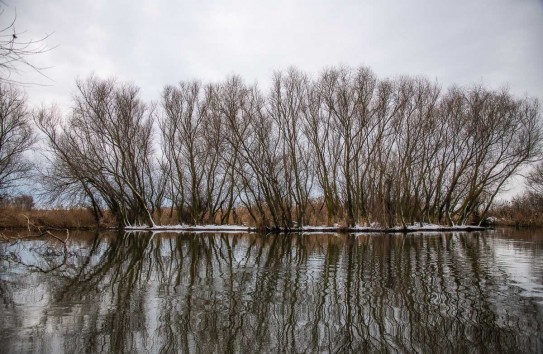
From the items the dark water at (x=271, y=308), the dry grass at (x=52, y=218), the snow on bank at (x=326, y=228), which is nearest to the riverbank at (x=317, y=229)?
the snow on bank at (x=326, y=228)

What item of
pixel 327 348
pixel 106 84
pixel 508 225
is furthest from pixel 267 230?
pixel 508 225

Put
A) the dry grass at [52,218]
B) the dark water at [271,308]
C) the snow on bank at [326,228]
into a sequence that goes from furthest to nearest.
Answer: the snow on bank at [326,228]
the dry grass at [52,218]
the dark water at [271,308]

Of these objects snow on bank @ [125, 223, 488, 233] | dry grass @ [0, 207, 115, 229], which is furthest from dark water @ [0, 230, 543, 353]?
dry grass @ [0, 207, 115, 229]

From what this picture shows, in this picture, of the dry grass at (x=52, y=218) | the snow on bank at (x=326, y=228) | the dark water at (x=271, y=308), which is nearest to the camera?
the dark water at (x=271, y=308)

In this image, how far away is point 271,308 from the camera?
6438 millimetres

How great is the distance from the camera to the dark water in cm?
483

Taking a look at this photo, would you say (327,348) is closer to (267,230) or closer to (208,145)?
(267,230)

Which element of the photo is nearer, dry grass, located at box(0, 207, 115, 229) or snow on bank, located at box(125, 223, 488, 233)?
dry grass, located at box(0, 207, 115, 229)

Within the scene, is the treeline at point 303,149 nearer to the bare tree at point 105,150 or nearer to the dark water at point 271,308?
the bare tree at point 105,150

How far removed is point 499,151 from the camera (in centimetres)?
3784

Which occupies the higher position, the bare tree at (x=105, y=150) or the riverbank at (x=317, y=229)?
the bare tree at (x=105, y=150)

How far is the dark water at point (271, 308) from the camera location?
4832 mm

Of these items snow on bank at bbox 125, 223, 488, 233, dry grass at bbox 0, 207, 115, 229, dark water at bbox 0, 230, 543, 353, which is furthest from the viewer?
snow on bank at bbox 125, 223, 488, 233

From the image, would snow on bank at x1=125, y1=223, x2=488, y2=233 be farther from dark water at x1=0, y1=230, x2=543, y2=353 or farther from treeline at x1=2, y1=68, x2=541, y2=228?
dark water at x1=0, y1=230, x2=543, y2=353
